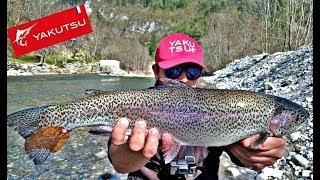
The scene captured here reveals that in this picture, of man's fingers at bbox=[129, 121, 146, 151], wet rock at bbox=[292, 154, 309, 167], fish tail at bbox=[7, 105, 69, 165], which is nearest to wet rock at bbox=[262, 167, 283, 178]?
wet rock at bbox=[292, 154, 309, 167]

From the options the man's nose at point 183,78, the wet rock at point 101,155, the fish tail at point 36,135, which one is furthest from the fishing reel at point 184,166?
the wet rock at point 101,155

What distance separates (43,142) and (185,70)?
137cm

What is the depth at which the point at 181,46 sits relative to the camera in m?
3.33

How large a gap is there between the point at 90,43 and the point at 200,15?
197ft

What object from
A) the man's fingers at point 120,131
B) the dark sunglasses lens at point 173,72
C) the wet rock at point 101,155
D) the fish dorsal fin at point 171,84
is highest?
the dark sunglasses lens at point 173,72

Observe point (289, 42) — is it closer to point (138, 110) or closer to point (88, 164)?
point (88, 164)

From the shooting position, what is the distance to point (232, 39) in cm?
5281

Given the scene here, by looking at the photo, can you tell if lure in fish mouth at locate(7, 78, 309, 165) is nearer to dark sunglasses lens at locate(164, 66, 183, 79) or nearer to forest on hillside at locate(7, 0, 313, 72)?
dark sunglasses lens at locate(164, 66, 183, 79)

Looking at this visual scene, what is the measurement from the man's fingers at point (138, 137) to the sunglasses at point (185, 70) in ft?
2.26

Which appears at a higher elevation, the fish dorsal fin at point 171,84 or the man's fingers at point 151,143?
the fish dorsal fin at point 171,84

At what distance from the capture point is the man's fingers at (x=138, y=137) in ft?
8.94

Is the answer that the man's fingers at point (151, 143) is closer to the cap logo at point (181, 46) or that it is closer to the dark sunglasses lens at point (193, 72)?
the dark sunglasses lens at point (193, 72)

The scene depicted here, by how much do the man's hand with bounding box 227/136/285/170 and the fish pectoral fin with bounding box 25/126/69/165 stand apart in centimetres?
148

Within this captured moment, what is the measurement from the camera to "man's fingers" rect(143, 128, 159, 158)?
2736mm
